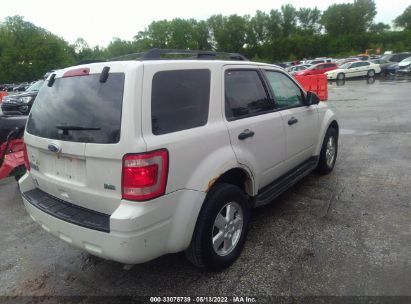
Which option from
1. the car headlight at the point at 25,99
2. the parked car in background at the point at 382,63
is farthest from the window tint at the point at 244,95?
the parked car in background at the point at 382,63

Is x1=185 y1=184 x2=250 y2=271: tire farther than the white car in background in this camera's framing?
No

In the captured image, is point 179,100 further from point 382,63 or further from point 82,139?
point 382,63

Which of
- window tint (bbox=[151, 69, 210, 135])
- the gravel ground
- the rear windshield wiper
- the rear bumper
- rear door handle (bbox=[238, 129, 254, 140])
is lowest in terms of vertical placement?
the gravel ground

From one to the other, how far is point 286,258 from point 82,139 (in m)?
2.07

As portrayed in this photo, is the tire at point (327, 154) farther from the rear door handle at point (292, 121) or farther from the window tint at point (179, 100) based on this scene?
the window tint at point (179, 100)

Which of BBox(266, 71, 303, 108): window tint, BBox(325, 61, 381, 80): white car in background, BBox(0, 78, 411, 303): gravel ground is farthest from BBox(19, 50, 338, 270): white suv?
BBox(325, 61, 381, 80): white car in background

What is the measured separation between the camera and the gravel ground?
2.85 metres

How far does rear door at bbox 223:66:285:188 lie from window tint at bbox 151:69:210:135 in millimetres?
292

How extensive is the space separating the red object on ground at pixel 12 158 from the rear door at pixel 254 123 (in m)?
3.58

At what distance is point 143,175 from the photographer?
2.38m

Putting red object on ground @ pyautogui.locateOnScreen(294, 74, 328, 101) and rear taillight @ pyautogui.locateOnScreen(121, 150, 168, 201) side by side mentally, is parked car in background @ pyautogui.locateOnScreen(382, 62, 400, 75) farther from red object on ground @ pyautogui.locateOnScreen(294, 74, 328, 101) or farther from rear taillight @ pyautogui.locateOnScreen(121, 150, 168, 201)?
rear taillight @ pyautogui.locateOnScreen(121, 150, 168, 201)

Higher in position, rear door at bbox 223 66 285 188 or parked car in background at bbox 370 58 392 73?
Answer: rear door at bbox 223 66 285 188

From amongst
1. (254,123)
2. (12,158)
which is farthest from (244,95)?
(12,158)

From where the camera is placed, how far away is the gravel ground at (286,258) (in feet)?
9.34
